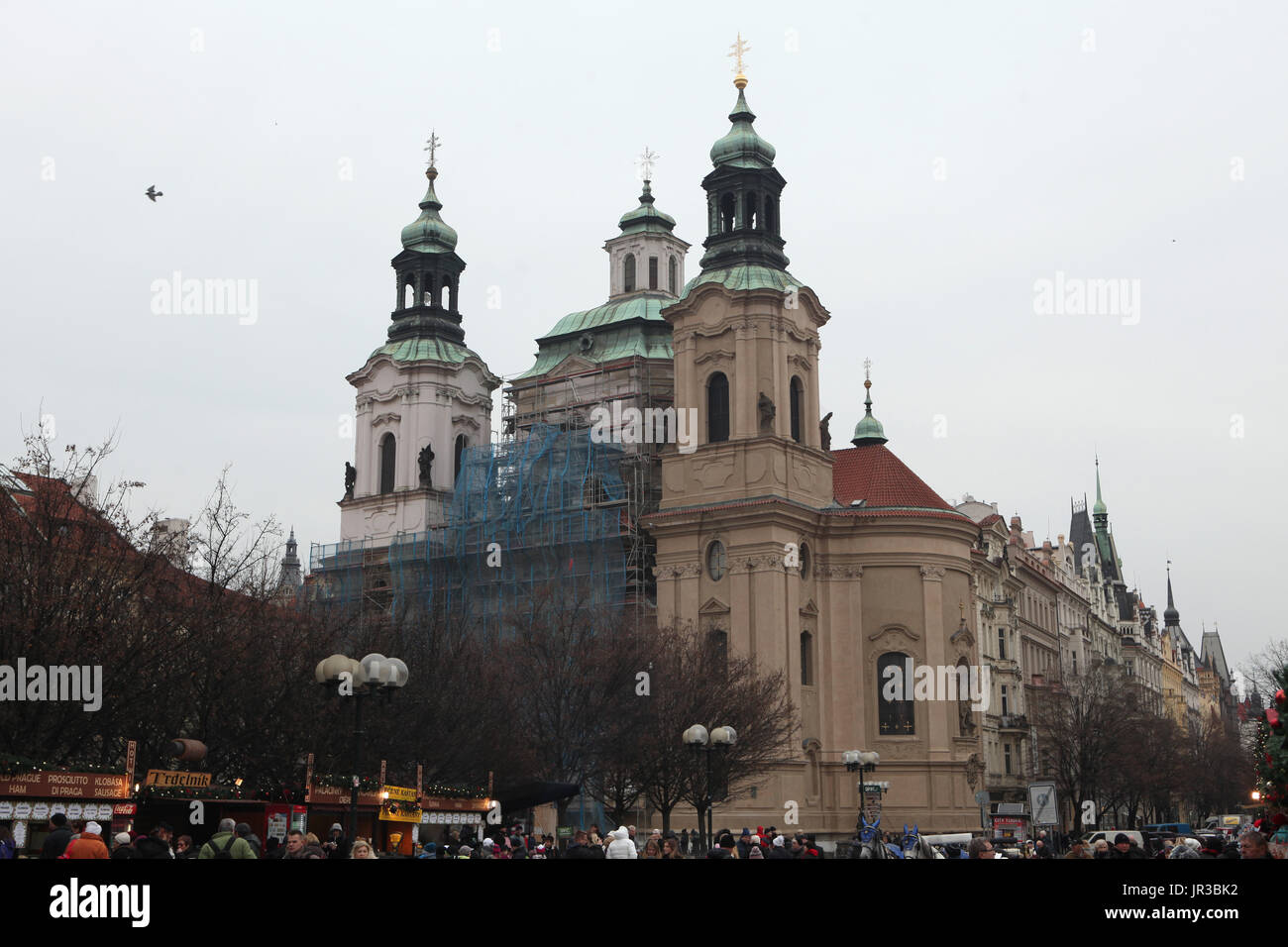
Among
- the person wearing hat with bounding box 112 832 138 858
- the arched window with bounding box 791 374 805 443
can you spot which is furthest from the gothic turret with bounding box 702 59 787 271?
the person wearing hat with bounding box 112 832 138 858

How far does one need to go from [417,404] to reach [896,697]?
29.4 meters

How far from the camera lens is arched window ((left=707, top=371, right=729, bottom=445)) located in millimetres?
59719

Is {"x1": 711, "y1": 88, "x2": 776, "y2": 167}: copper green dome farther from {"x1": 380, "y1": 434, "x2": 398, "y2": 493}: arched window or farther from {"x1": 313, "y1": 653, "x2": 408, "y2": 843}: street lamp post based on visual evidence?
{"x1": 313, "y1": 653, "x2": 408, "y2": 843}: street lamp post

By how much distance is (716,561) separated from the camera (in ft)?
190

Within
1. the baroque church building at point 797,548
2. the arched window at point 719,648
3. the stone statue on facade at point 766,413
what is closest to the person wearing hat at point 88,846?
the arched window at point 719,648

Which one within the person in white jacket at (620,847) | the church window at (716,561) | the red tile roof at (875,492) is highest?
the red tile roof at (875,492)

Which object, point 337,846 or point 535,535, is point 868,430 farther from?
point 337,846

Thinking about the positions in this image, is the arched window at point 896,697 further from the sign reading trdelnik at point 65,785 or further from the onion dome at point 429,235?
the sign reading trdelnik at point 65,785

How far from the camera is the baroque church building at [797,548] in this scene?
56250 mm

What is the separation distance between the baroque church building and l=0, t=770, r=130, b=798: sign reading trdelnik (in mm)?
35940

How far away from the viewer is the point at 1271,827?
53.8 ft

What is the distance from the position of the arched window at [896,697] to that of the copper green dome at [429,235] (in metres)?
33.1
